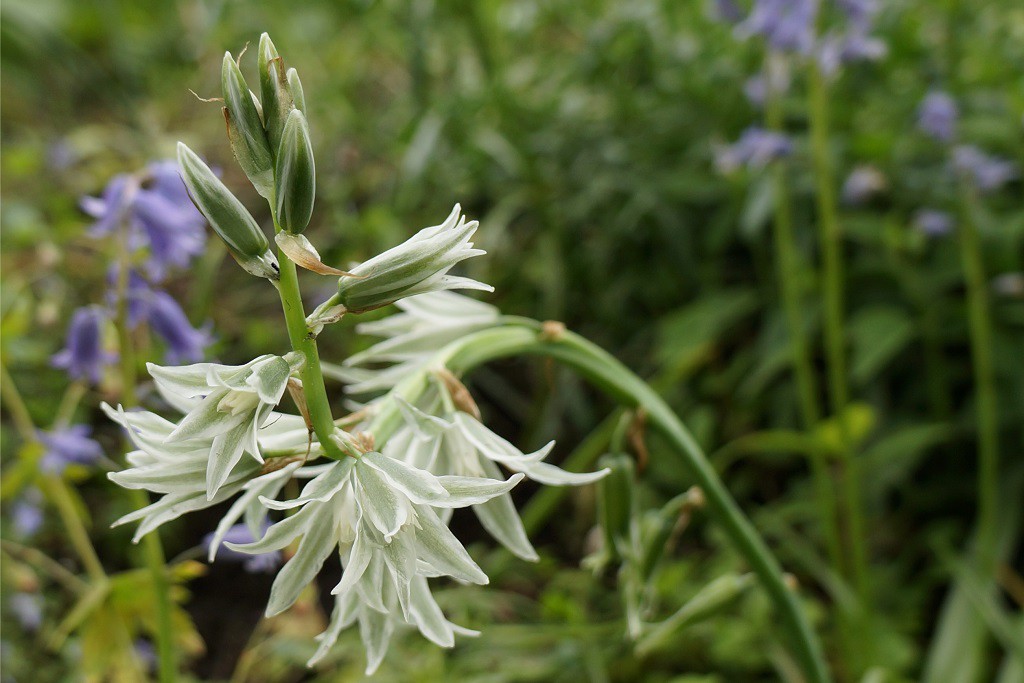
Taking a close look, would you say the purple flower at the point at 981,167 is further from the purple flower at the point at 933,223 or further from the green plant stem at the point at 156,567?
the green plant stem at the point at 156,567

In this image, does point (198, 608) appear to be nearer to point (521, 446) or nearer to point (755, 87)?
point (521, 446)

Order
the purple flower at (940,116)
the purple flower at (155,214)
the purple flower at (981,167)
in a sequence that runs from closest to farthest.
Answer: the purple flower at (155,214) < the purple flower at (981,167) < the purple flower at (940,116)

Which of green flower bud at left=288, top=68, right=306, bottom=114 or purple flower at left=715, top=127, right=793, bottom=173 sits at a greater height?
green flower bud at left=288, top=68, right=306, bottom=114

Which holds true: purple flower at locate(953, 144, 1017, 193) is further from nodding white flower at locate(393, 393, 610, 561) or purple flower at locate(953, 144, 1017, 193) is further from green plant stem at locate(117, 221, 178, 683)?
green plant stem at locate(117, 221, 178, 683)

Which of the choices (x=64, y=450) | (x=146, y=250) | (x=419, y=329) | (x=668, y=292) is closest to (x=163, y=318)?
(x=146, y=250)

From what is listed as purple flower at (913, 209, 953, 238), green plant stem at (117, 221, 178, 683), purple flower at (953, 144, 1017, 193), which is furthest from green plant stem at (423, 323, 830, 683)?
purple flower at (913, 209, 953, 238)

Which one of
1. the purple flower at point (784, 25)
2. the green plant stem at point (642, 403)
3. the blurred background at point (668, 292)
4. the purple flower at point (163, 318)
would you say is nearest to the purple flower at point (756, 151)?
the blurred background at point (668, 292)

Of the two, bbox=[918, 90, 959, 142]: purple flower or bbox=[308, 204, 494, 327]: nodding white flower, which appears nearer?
bbox=[308, 204, 494, 327]: nodding white flower
